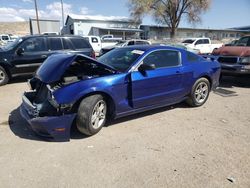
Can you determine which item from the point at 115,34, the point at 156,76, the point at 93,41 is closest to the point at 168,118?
the point at 156,76

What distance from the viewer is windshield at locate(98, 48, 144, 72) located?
4802 mm

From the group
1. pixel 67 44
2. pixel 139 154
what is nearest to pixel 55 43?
pixel 67 44

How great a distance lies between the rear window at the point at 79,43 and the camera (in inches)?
368

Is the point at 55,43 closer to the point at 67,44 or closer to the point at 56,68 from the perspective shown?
the point at 67,44

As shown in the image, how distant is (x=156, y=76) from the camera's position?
194 inches

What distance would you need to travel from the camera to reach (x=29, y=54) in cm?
857

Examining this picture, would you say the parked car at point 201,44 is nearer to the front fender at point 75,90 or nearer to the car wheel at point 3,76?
the car wheel at point 3,76

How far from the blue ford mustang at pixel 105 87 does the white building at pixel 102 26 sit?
3959 centimetres

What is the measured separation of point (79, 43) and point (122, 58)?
482cm

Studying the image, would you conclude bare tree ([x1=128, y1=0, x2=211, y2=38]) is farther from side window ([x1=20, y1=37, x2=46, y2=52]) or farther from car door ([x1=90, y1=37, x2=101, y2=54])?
side window ([x1=20, y1=37, x2=46, y2=52])

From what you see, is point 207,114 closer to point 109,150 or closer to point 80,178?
point 109,150

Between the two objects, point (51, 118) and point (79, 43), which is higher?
point (79, 43)

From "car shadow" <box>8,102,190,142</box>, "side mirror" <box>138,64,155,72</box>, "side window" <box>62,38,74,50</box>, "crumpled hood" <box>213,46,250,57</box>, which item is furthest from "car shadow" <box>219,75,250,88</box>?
"side window" <box>62,38,74,50</box>

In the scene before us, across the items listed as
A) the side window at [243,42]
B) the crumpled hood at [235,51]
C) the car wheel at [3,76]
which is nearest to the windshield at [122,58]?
the car wheel at [3,76]
